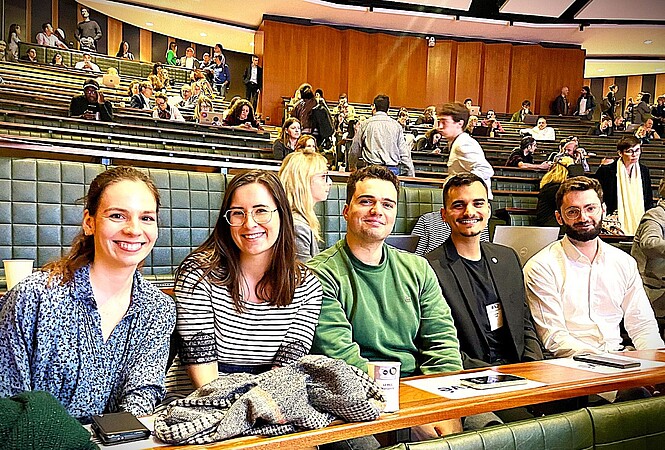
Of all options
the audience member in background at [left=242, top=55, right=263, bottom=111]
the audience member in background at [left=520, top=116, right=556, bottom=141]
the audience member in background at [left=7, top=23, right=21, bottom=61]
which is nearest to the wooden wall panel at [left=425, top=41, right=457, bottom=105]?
the audience member in background at [left=520, top=116, right=556, bottom=141]

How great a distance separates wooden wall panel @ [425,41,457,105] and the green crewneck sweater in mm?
13733

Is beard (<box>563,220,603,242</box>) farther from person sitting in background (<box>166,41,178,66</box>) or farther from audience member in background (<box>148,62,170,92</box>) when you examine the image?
person sitting in background (<box>166,41,178,66</box>)

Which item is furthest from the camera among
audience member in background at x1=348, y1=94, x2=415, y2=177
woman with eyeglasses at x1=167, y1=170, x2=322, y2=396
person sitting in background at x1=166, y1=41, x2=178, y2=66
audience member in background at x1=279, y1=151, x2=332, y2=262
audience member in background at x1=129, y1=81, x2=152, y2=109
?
person sitting in background at x1=166, y1=41, x2=178, y2=66

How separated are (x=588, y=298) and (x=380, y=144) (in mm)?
3528

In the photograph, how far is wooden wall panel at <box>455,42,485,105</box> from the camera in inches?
593

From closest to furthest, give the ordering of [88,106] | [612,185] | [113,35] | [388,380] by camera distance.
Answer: [388,380] → [612,185] → [88,106] → [113,35]

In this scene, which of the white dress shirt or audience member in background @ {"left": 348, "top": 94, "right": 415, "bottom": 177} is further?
audience member in background @ {"left": 348, "top": 94, "right": 415, "bottom": 177}

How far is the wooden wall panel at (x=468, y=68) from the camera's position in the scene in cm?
1506

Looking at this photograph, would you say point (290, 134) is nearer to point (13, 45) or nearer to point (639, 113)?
point (13, 45)

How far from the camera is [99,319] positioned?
142 centimetres

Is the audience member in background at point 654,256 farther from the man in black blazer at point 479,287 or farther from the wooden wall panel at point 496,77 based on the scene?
the wooden wall panel at point 496,77

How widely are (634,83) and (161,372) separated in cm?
2009

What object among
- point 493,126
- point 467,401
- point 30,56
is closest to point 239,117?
point 30,56

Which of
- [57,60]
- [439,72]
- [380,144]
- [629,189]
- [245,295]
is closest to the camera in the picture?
[245,295]
